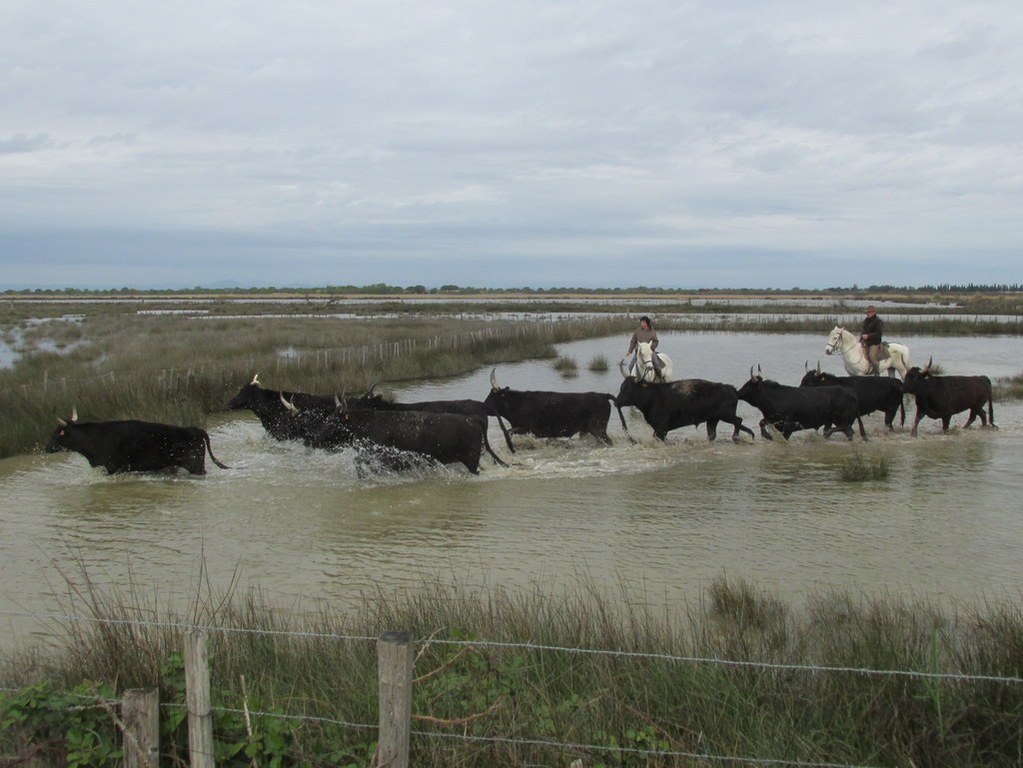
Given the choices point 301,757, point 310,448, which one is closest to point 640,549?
point 301,757

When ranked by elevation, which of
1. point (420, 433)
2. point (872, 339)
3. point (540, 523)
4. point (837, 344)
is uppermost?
point (872, 339)

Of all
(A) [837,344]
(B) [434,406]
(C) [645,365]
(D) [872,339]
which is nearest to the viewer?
(B) [434,406]

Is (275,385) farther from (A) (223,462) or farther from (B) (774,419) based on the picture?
(B) (774,419)

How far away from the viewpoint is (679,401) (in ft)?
48.2

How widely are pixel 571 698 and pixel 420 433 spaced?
774cm

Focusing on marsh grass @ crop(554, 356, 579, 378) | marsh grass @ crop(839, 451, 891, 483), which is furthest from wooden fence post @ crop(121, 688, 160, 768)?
marsh grass @ crop(554, 356, 579, 378)

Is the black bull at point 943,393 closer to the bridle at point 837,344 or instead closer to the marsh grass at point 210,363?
the bridle at point 837,344

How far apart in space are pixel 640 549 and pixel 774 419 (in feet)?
22.9

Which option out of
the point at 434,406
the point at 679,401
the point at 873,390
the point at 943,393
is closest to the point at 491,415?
the point at 434,406

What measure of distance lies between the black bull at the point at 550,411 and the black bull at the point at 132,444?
15.1 ft

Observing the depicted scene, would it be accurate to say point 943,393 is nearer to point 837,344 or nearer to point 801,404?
point 801,404

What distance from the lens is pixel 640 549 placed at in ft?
29.0

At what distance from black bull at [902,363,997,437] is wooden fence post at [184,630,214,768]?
572 inches

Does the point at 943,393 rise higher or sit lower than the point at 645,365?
lower
